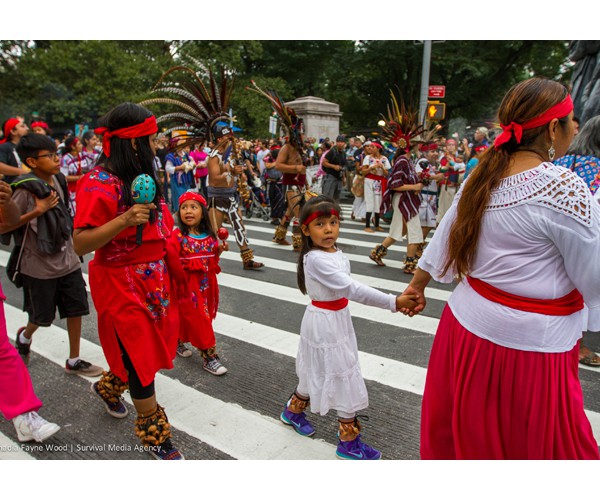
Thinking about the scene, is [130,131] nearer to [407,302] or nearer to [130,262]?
[130,262]

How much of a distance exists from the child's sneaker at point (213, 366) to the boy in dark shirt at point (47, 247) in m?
0.91

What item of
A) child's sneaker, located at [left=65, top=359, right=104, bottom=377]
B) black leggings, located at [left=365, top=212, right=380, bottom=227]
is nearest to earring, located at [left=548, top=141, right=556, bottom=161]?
child's sneaker, located at [left=65, top=359, right=104, bottom=377]

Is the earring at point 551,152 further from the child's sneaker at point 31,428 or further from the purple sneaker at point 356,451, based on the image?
the child's sneaker at point 31,428

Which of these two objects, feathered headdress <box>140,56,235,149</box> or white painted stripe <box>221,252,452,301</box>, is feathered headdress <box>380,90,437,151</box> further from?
feathered headdress <box>140,56,235,149</box>

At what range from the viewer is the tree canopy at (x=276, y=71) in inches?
816

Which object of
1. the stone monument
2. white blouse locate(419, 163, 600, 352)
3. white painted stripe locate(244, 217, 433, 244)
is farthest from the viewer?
the stone monument

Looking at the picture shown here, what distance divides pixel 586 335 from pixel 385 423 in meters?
2.87

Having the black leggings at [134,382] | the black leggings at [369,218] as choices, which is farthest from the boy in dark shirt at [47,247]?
the black leggings at [369,218]

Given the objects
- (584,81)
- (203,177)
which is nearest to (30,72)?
(203,177)

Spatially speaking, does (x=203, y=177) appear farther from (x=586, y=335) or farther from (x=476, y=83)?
(x=476, y=83)

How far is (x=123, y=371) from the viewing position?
2.66 m

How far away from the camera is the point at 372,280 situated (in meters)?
6.77

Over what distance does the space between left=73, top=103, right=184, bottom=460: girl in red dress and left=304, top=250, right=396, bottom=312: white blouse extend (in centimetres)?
89

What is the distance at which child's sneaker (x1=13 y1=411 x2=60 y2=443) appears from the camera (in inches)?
115
